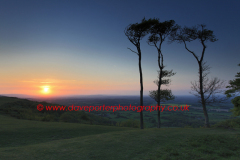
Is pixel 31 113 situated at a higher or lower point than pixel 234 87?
lower

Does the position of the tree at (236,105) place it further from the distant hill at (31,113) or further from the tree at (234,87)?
the distant hill at (31,113)

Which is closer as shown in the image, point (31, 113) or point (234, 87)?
point (234, 87)

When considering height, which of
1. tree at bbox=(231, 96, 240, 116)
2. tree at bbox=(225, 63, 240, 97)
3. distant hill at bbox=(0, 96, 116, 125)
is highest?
tree at bbox=(225, 63, 240, 97)

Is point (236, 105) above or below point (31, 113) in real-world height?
above

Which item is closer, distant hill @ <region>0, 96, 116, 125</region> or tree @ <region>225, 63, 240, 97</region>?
tree @ <region>225, 63, 240, 97</region>

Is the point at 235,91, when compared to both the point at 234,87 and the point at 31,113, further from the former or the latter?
the point at 31,113

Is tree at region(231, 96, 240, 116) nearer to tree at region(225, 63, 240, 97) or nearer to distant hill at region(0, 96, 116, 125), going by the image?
tree at region(225, 63, 240, 97)

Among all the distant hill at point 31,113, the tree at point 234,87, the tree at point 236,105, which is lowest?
the distant hill at point 31,113

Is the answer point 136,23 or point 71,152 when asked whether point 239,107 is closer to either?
point 136,23

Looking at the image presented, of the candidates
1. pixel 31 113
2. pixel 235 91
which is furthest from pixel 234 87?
pixel 31 113

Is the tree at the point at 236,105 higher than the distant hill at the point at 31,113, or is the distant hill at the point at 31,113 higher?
the tree at the point at 236,105

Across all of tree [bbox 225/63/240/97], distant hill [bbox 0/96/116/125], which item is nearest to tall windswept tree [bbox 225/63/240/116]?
tree [bbox 225/63/240/97]

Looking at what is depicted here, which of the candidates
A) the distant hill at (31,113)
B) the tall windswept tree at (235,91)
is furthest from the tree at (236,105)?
the distant hill at (31,113)

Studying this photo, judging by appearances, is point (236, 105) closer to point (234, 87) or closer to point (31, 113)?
point (234, 87)
